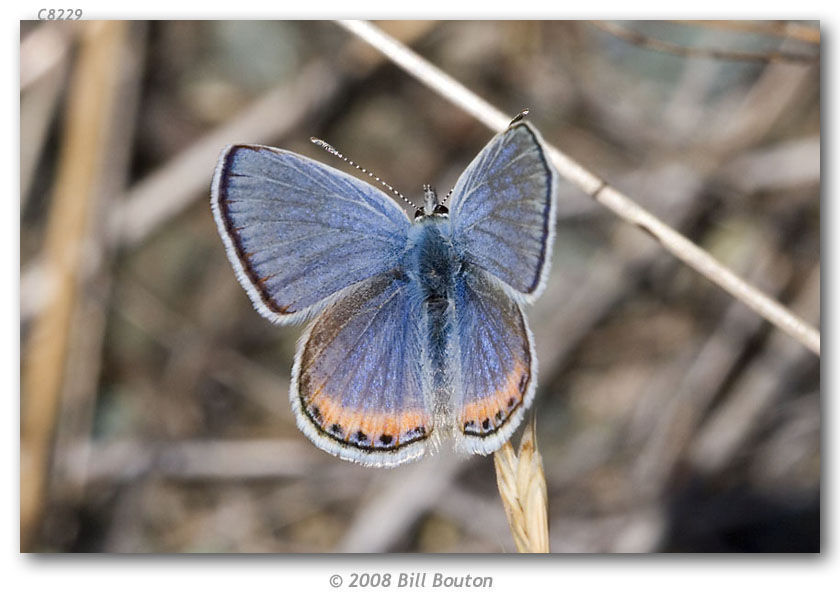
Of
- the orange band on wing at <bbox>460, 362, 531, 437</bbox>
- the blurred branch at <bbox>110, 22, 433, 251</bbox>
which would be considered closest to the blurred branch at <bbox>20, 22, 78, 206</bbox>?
the blurred branch at <bbox>110, 22, 433, 251</bbox>

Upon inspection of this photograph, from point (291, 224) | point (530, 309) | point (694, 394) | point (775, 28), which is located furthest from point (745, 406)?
point (291, 224)

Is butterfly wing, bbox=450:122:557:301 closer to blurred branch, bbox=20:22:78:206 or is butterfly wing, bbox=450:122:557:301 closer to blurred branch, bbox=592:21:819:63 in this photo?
blurred branch, bbox=592:21:819:63

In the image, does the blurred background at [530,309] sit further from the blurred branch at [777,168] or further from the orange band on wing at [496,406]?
the orange band on wing at [496,406]

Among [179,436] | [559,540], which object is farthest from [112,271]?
[559,540]

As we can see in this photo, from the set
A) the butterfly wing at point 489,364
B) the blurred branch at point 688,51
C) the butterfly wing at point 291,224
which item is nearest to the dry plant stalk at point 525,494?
the butterfly wing at point 489,364

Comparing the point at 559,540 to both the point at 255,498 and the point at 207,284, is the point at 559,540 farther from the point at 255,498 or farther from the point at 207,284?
the point at 207,284

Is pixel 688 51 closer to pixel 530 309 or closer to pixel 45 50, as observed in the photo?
pixel 530 309
